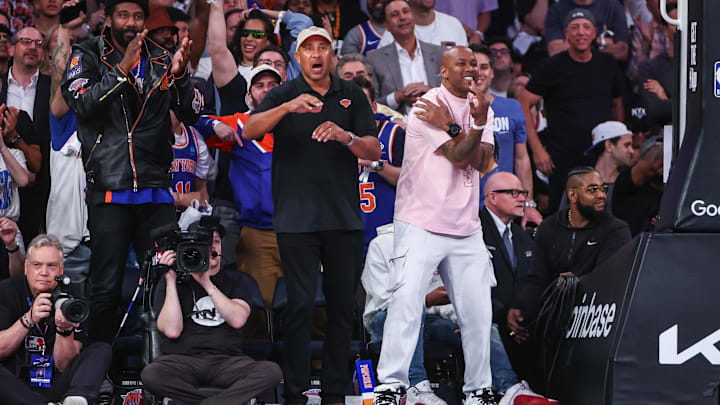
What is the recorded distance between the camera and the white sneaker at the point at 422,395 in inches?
263

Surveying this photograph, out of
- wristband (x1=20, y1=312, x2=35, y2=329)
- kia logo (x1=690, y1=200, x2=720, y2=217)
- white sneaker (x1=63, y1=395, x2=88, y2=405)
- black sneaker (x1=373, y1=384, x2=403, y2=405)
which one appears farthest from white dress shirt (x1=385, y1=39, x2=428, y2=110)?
kia logo (x1=690, y1=200, x2=720, y2=217)

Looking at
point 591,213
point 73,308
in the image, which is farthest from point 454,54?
point 73,308

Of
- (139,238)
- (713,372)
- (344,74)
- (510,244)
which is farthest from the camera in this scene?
(344,74)

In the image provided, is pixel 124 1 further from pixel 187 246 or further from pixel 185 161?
pixel 187 246

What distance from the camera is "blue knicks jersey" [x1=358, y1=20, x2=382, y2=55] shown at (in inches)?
390

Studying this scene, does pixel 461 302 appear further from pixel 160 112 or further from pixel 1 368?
pixel 1 368

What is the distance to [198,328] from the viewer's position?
6.64 meters

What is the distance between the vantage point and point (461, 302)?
637 cm

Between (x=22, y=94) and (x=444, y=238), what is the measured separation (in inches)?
166

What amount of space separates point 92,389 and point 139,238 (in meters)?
1.02

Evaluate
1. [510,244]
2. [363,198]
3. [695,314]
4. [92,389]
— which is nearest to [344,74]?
[363,198]

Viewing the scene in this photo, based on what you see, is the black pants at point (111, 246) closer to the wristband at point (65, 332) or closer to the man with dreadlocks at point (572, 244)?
the wristband at point (65, 332)

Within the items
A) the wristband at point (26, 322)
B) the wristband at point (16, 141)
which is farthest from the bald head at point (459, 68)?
the wristband at point (16, 141)

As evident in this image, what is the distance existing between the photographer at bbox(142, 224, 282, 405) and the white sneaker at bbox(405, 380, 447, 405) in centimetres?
88
